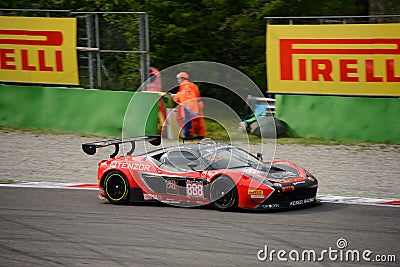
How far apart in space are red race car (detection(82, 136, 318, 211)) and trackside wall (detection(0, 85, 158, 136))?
5.45m

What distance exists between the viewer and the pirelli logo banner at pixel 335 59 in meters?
16.2

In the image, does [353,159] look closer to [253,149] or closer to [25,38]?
[253,149]

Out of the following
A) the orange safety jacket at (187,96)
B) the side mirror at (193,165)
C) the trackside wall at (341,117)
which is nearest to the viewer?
the side mirror at (193,165)

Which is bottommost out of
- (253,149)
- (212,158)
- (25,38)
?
(253,149)

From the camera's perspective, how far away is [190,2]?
23.0 m

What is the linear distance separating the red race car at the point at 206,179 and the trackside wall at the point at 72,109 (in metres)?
5.45

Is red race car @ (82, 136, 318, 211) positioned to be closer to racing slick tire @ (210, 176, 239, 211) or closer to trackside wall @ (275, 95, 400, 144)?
racing slick tire @ (210, 176, 239, 211)

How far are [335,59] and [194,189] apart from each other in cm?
716

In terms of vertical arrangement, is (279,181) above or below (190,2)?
below

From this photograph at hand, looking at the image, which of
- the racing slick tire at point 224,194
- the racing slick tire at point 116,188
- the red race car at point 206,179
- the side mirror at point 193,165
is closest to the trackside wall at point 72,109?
the racing slick tire at point 116,188

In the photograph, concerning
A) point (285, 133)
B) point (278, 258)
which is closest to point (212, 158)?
point (278, 258)

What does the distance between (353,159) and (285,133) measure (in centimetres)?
261

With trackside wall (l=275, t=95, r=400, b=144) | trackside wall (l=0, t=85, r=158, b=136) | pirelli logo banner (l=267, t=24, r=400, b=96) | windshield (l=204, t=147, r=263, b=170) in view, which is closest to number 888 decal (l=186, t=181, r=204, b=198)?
windshield (l=204, t=147, r=263, b=170)

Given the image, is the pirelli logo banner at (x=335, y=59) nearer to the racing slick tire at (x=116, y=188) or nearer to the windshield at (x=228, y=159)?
the windshield at (x=228, y=159)
